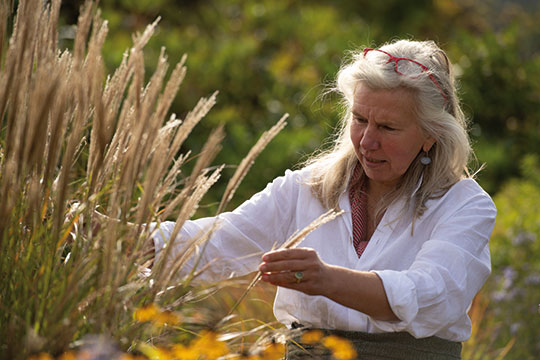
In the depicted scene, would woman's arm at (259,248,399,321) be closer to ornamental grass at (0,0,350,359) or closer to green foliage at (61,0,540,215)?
ornamental grass at (0,0,350,359)

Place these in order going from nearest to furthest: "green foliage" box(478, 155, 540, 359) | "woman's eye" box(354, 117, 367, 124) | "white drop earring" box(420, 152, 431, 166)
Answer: "woman's eye" box(354, 117, 367, 124) → "white drop earring" box(420, 152, 431, 166) → "green foliage" box(478, 155, 540, 359)

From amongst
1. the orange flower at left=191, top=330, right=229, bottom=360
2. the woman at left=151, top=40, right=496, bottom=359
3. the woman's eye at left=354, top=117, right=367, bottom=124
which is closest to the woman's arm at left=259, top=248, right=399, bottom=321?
the woman at left=151, top=40, right=496, bottom=359

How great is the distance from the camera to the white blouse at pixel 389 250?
2.02 m

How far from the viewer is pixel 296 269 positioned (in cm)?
174

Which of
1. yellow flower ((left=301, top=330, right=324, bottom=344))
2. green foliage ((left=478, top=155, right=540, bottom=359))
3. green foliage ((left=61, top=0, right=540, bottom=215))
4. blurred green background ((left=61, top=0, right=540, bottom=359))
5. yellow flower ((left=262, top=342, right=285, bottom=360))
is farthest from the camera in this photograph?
green foliage ((left=61, top=0, right=540, bottom=215))

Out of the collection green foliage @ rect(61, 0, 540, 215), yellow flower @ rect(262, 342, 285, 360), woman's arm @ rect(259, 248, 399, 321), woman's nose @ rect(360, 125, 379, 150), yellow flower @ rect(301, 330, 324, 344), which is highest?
woman's nose @ rect(360, 125, 379, 150)

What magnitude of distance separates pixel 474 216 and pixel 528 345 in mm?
2068

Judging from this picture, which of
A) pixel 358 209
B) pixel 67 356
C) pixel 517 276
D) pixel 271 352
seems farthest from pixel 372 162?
pixel 517 276

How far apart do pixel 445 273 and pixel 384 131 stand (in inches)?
20.1

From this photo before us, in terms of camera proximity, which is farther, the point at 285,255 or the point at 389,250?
the point at 389,250

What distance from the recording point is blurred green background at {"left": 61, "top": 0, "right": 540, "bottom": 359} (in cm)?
446

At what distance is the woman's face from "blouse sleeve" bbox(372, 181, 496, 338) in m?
0.22

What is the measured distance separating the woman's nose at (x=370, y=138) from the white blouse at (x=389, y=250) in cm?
23

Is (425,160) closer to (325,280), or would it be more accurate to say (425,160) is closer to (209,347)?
(325,280)
